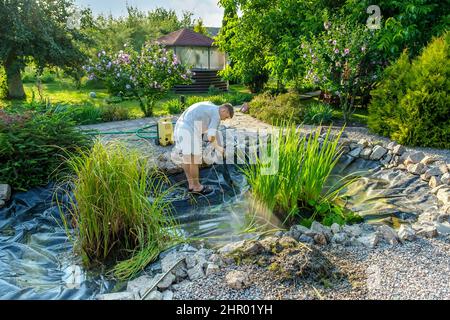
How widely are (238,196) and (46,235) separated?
2.02m

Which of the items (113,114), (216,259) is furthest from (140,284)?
(113,114)

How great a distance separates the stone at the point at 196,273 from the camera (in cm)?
236

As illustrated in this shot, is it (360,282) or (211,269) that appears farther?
(211,269)

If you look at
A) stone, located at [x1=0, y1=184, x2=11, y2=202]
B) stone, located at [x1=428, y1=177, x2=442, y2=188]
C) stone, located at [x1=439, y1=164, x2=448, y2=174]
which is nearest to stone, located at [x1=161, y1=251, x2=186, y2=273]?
stone, located at [x1=0, y1=184, x2=11, y2=202]

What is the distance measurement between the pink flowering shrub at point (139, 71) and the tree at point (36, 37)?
3.44 meters

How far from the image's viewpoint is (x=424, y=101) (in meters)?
5.44

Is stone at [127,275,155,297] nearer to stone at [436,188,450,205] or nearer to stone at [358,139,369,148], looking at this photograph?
stone at [436,188,450,205]

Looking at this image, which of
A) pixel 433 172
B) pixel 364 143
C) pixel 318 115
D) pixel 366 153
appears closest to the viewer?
pixel 433 172

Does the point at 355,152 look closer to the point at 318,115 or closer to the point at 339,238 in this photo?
the point at 318,115

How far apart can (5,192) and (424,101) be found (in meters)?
5.59

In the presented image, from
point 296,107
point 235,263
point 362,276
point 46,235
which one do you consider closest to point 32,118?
point 46,235

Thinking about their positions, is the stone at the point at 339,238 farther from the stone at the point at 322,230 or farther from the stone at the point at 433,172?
the stone at the point at 433,172

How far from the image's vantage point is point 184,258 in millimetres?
2561
